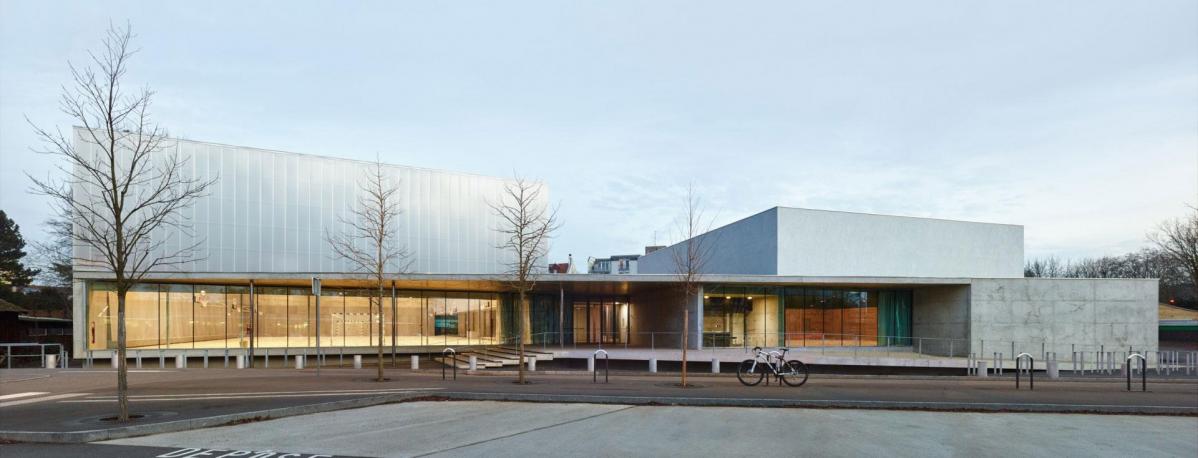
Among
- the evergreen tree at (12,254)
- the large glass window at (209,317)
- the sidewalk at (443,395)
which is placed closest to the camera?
the sidewalk at (443,395)

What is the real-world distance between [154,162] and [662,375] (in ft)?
79.3

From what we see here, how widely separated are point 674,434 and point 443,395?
6359mm

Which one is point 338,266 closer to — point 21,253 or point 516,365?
point 516,365

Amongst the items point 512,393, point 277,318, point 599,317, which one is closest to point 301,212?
point 277,318

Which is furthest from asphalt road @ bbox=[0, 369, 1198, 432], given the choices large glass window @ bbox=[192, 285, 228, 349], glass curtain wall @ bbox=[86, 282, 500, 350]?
large glass window @ bbox=[192, 285, 228, 349]

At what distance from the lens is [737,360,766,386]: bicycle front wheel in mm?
19172

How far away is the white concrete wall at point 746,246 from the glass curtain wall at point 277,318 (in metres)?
12.2

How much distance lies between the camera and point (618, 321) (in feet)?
139

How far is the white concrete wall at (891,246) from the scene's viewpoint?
1523 inches

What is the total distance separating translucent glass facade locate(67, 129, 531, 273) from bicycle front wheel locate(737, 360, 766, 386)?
22.8 meters

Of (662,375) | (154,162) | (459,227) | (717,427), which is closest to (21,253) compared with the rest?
(154,162)

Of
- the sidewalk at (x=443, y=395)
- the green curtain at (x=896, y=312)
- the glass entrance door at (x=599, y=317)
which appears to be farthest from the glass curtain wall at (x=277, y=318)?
the green curtain at (x=896, y=312)

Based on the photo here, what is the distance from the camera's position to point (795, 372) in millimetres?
19156

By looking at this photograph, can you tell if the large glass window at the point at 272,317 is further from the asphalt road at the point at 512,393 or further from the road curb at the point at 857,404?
the road curb at the point at 857,404
